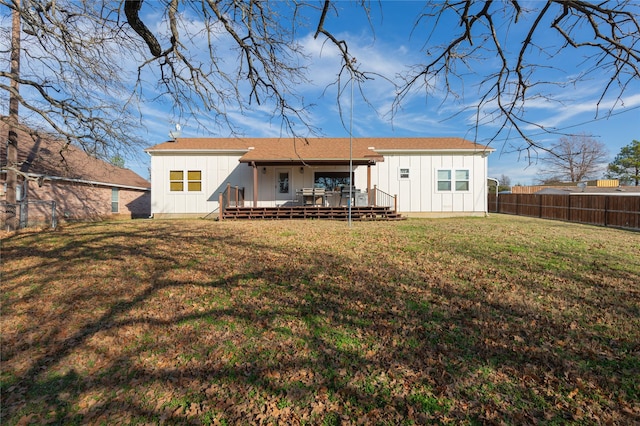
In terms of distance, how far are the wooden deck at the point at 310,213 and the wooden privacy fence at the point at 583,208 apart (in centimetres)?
945

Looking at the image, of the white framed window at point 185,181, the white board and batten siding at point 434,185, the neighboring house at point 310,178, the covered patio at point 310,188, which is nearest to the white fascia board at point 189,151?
the neighboring house at point 310,178

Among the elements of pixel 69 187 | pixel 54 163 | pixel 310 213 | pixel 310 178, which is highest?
pixel 54 163

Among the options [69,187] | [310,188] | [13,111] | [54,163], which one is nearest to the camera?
[13,111]

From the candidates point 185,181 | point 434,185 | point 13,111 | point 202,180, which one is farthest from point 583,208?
point 13,111

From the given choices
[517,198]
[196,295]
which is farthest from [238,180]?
[517,198]

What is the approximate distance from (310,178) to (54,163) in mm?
12268

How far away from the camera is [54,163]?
46.2 feet

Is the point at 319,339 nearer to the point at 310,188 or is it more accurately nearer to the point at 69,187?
the point at 310,188

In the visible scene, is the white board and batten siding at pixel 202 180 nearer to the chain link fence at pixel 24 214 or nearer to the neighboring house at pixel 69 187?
the neighboring house at pixel 69 187

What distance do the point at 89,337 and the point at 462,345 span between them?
13.6ft

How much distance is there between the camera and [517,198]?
21000 millimetres

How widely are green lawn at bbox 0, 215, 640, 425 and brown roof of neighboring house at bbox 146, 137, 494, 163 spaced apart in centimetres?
830

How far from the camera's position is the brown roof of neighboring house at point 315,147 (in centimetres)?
1390

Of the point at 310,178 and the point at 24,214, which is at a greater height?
the point at 310,178
